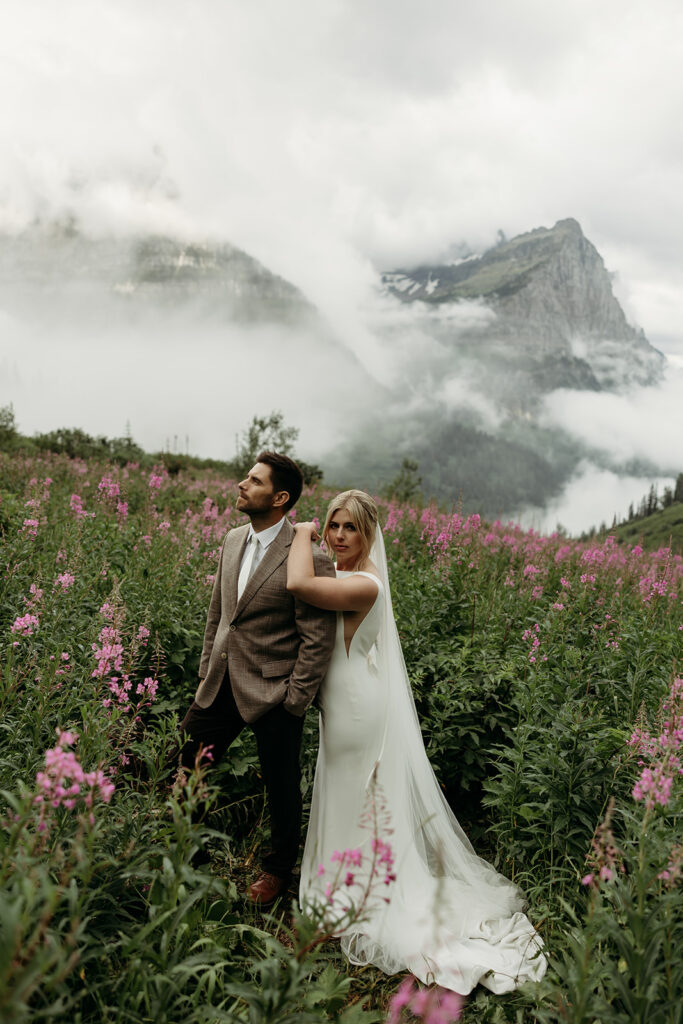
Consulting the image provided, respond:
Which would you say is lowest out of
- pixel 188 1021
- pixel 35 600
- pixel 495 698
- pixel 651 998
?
pixel 188 1021

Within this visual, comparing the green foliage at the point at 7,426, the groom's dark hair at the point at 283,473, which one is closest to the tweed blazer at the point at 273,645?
the groom's dark hair at the point at 283,473

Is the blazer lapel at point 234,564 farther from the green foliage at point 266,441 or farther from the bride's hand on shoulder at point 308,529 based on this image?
the green foliage at point 266,441

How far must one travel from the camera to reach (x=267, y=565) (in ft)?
12.6

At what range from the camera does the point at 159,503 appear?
467 inches

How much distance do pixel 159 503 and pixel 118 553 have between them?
195 inches

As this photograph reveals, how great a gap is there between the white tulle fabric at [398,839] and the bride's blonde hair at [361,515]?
0.76 ft

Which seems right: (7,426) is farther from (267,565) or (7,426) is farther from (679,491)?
(679,491)

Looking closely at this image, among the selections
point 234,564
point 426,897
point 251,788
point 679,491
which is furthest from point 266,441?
point 679,491

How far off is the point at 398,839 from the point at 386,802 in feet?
1.06

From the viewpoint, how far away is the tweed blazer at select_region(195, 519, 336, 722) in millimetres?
3740

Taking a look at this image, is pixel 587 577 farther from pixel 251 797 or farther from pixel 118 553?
pixel 118 553

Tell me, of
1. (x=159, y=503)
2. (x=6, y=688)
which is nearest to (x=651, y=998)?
(x=6, y=688)

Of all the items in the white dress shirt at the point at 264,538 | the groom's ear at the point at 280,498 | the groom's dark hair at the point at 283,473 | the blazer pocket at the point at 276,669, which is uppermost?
the groom's dark hair at the point at 283,473

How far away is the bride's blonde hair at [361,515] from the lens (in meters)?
4.06
